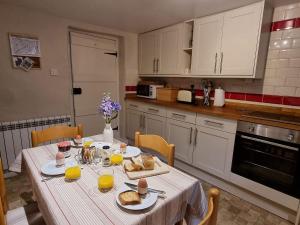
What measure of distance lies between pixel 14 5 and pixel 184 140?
2649 mm

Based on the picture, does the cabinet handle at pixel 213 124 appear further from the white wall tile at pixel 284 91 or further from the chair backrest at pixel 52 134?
the chair backrest at pixel 52 134

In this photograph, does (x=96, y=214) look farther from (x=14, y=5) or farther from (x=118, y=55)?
(x=118, y=55)

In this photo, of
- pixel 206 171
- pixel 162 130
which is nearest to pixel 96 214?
pixel 206 171

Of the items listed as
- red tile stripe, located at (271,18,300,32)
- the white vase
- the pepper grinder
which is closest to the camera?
the white vase

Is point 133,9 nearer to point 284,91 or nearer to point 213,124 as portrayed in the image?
point 213,124

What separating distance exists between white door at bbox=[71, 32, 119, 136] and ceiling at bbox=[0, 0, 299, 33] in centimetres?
41

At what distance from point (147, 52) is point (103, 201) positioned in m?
2.86

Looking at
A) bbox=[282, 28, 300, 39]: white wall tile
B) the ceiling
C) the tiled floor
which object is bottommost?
the tiled floor

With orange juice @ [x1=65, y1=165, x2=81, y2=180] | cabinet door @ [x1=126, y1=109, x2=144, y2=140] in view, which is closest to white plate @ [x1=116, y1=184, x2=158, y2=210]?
orange juice @ [x1=65, y1=165, x2=81, y2=180]

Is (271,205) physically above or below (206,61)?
below

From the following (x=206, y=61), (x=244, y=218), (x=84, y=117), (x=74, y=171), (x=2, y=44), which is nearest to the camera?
(x=74, y=171)

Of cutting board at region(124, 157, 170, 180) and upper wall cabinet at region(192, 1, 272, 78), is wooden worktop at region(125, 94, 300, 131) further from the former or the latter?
cutting board at region(124, 157, 170, 180)

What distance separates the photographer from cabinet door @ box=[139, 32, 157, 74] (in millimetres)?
3125

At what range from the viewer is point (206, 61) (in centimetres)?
239
